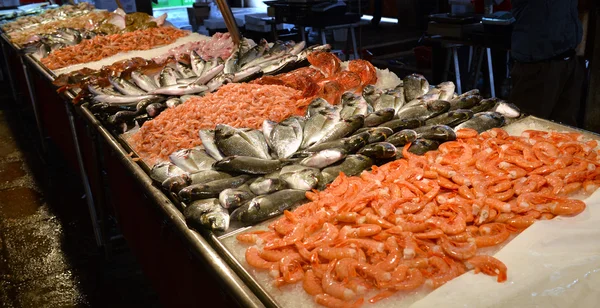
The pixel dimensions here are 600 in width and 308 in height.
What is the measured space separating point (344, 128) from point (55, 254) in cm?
320

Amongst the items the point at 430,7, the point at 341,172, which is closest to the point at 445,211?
the point at 341,172

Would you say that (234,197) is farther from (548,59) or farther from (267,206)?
(548,59)

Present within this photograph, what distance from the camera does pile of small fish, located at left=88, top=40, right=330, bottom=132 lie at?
138 inches

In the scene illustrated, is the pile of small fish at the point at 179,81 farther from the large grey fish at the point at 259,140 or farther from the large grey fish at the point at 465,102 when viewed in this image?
the large grey fish at the point at 465,102

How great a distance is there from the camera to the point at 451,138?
8.39 ft

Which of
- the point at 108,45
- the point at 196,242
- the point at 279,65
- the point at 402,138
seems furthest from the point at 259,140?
the point at 108,45

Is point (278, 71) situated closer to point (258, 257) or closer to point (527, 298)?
point (258, 257)

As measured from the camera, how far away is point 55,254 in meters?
4.55

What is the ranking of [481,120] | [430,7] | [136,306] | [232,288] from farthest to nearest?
[430,7]
[136,306]
[481,120]
[232,288]

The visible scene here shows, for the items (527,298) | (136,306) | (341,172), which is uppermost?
(341,172)

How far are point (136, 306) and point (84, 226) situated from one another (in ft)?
5.10

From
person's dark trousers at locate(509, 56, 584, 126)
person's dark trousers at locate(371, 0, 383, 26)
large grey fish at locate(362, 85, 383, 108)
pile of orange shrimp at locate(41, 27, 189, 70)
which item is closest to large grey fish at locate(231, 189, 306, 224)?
large grey fish at locate(362, 85, 383, 108)

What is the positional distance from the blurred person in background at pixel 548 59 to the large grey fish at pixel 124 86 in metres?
3.82

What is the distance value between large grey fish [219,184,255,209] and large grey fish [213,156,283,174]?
16cm
